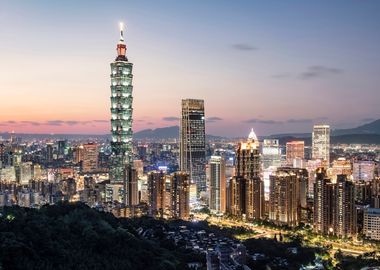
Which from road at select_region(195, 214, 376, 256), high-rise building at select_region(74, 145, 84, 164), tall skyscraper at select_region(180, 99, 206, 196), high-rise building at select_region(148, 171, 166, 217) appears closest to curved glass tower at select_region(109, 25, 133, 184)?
tall skyscraper at select_region(180, 99, 206, 196)

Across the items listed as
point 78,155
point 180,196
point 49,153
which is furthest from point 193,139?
point 49,153

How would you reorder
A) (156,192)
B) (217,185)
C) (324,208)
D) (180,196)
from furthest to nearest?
(217,185), (156,192), (180,196), (324,208)

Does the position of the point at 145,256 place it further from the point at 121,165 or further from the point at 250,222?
the point at 121,165

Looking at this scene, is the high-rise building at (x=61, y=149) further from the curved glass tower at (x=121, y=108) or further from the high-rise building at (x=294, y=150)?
the high-rise building at (x=294, y=150)

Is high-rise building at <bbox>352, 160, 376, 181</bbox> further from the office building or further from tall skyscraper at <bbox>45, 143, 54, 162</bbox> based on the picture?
tall skyscraper at <bbox>45, 143, 54, 162</bbox>

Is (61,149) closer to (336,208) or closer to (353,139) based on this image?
(353,139)

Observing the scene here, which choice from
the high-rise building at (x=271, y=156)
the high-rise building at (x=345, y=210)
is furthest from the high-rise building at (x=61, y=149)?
the high-rise building at (x=345, y=210)

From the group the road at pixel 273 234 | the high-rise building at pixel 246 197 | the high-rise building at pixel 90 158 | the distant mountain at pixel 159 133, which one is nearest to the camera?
the road at pixel 273 234
